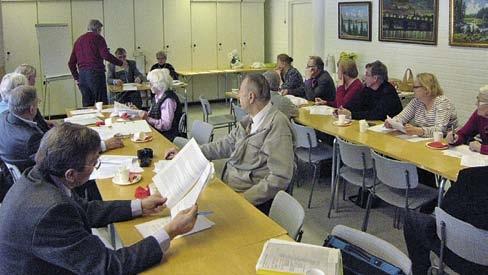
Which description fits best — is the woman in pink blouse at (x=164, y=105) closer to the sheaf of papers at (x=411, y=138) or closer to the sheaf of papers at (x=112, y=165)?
the sheaf of papers at (x=112, y=165)

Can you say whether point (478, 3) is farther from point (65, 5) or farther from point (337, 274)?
point (65, 5)

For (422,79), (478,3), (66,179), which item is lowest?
(66,179)

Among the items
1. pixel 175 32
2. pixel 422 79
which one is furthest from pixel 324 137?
pixel 175 32

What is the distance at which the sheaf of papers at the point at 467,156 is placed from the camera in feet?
10.9

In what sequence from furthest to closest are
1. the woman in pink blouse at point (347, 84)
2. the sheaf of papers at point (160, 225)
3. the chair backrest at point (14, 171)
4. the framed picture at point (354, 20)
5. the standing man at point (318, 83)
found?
1. the framed picture at point (354, 20)
2. the standing man at point (318, 83)
3. the woman in pink blouse at point (347, 84)
4. the chair backrest at point (14, 171)
5. the sheaf of papers at point (160, 225)

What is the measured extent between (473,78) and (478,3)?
37.4 inches

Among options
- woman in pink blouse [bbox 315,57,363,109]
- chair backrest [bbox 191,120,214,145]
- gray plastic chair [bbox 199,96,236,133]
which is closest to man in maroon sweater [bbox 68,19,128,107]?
gray plastic chair [bbox 199,96,236,133]

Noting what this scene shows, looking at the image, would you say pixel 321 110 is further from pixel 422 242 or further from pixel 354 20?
pixel 354 20

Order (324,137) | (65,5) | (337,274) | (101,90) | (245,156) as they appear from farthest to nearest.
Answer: (65,5), (101,90), (324,137), (245,156), (337,274)

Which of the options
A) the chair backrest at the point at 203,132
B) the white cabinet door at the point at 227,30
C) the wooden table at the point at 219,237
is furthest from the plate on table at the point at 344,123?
the white cabinet door at the point at 227,30

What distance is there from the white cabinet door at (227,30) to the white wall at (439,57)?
81.4 inches

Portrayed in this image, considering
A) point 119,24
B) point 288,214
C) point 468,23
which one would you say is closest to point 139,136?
point 288,214

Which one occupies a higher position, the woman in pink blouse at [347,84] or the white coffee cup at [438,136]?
the woman in pink blouse at [347,84]

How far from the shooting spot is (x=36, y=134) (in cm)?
356
